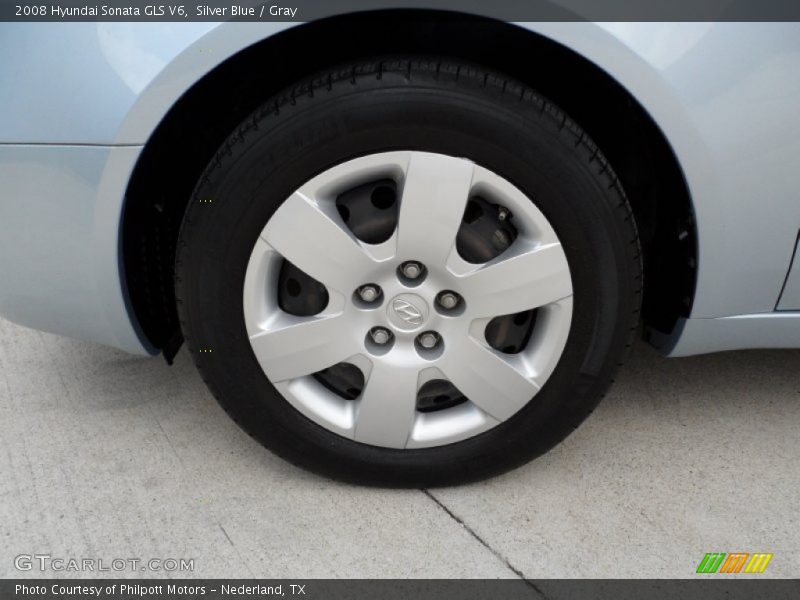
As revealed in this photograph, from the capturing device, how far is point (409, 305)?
1.51m

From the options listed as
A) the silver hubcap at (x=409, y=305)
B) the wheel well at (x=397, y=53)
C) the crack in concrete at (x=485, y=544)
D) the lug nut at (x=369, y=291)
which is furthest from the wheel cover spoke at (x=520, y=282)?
the crack in concrete at (x=485, y=544)

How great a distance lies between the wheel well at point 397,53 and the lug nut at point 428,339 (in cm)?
53

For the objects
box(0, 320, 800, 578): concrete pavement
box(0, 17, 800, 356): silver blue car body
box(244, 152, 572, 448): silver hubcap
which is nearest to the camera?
box(0, 17, 800, 356): silver blue car body

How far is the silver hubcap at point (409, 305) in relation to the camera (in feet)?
4.67

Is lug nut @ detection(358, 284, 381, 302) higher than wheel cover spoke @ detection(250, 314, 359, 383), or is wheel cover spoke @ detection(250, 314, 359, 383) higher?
lug nut @ detection(358, 284, 381, 302)

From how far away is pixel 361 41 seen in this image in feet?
5.06

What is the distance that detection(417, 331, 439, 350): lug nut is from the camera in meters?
1.55

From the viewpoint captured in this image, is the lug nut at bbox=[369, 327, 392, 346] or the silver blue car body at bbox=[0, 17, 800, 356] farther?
the lug nut at bbox=[369, 327, 392, 346]

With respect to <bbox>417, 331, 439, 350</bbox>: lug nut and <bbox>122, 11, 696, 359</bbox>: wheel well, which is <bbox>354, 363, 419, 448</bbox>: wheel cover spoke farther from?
<bbox>122, 11, 696, 359</bbox>: wheel well

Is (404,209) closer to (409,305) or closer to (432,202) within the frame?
(432,202)

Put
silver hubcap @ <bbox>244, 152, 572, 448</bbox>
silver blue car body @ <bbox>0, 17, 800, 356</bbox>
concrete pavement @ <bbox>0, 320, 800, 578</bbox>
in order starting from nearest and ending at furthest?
silver blue car body @ <bbox>0, 17, 800, 356</bbox> < silver hubcap @ <bbox>244, 152, 572, 448</bbox> < concrete pavement @ <bbox>0, 320, 800, 578</bbox>
